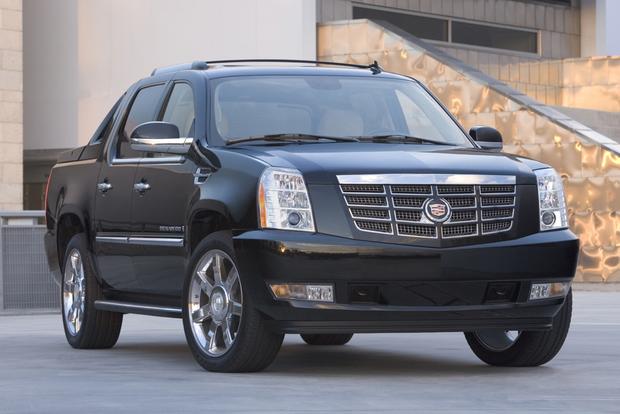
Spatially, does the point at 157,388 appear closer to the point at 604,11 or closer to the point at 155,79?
the point at 155,79

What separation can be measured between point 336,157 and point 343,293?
32.2 inches

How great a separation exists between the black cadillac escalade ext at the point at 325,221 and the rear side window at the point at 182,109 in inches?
0.7

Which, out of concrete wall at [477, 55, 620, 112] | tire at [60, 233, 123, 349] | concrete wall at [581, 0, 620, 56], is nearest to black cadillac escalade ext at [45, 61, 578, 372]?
tire at [60, 233, 123, 349]

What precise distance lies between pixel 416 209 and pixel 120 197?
2.65 metres

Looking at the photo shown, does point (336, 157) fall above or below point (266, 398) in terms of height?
above

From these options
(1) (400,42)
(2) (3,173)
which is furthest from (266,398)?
(2) (3,173)

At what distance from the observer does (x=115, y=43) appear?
31.0 metres

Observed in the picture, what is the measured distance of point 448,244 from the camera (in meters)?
8.96

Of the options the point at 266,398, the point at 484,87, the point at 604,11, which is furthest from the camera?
the point at 604,11

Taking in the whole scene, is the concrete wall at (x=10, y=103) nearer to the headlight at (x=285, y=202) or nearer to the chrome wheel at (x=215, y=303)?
the chrome wheel at (x=215, y=303)

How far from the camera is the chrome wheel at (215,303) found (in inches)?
365

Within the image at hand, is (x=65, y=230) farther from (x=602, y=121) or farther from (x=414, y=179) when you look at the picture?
Answer: (x=602, y=121)

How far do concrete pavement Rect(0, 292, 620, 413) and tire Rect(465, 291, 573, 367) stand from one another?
106 millimetres

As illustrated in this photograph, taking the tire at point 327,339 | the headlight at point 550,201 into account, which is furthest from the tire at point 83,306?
the headlight at point 550,201
